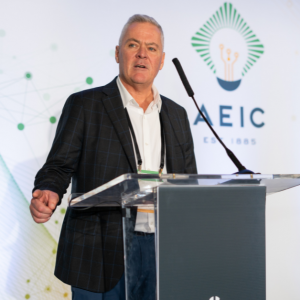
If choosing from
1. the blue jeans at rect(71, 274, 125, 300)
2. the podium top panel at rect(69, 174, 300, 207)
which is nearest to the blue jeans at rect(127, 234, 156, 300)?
the podium top panel at rect(69, 174, 300, 207)

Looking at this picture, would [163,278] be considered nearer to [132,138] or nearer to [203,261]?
[203,261]

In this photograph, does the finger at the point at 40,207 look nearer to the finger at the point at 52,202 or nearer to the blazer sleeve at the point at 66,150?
the finger at the point at 52,202

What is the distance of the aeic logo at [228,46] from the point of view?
2770 mm

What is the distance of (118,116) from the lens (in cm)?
156

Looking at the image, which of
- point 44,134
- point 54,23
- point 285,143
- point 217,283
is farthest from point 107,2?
point 217,283

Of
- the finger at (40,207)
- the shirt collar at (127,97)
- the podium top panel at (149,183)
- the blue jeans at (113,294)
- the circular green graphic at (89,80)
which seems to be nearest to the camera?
the podium top panel at (149,183)

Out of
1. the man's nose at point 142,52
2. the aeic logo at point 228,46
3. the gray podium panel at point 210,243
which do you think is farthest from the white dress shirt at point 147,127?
the aeic logo at point 228,46

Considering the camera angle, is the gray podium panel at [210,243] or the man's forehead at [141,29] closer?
the gray podium panel at [210,243]

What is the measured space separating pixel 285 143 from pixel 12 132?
2032mm

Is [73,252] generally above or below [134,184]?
below

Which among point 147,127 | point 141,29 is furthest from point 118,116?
point 141,29

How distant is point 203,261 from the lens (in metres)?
0.91

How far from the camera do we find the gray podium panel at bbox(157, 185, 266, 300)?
Result: 0.88m

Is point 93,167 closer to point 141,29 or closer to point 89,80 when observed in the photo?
point 141,29
